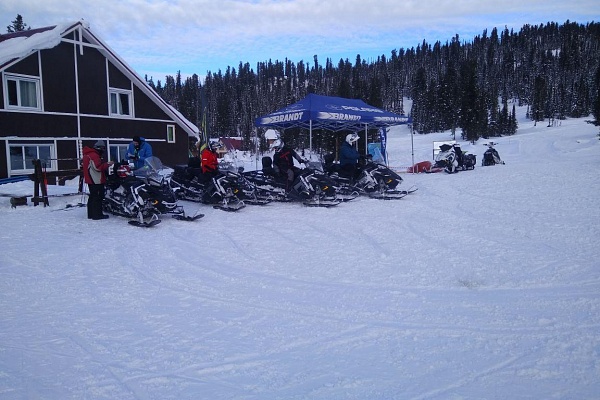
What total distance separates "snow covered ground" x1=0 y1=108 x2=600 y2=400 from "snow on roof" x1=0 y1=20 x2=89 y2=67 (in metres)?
9.61

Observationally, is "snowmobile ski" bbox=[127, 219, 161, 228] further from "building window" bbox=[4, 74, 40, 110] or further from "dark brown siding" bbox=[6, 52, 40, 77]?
"dark brown siding" bbox=[6, 52, 40, 77]

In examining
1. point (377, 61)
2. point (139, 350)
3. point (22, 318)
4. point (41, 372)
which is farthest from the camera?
point (377, 61)

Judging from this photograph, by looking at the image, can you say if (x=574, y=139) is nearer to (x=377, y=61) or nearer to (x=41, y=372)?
(x=41, y=372)

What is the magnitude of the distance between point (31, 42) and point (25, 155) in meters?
3.97

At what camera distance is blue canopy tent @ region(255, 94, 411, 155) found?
459 inches

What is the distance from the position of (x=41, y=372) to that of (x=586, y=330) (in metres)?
3.79

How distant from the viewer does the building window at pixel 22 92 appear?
1445cm

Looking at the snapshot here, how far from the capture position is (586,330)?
3129mm

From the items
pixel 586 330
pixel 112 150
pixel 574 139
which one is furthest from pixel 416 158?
pixel 586 330

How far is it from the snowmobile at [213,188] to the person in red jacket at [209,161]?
9 centimetres

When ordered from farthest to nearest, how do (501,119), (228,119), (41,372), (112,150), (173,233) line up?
(228,119) → (501,119) → (112,150) → (173,233) → (41,372)

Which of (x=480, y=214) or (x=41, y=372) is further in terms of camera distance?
(x=480, y=214)

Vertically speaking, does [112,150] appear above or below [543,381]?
above

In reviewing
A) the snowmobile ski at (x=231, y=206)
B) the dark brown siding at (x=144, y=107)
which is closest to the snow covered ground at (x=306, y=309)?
the snowmobile ski at (x=231, y=206)
